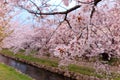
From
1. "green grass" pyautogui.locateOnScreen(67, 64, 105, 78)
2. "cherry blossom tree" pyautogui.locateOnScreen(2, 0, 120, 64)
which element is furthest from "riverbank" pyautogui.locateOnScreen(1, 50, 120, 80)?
"cherry blossom tree" pyautogui.locateOnScreen(2, 0, 120, 64)

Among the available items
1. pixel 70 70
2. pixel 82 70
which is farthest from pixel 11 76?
pixel 82 70

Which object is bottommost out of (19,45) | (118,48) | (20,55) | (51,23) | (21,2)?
(20,55)

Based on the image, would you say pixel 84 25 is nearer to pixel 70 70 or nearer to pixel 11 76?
pixel 11 76

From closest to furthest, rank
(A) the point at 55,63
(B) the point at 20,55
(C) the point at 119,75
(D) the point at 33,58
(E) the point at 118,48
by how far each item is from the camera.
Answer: (E) the point at 118,48 → (C) the point at 119,75 → (A) the point at 55,63 → (D) the point at 33,58 → (B) the point at 20,55

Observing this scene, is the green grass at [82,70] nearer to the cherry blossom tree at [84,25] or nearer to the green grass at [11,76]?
the green grass at [11,76]

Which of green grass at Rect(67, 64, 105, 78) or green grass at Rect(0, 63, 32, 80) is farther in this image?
green grass at Rect(67, 64, 105, 78)

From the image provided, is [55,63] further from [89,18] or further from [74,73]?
[89,18]

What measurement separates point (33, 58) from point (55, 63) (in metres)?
5.89

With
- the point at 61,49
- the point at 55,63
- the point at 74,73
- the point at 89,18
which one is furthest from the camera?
the point at 55,63

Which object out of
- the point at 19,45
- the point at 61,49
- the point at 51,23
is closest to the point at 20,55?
the point at 19,45

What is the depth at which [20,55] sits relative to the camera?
3641cm

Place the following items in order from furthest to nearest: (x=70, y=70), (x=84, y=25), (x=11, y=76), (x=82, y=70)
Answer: (x=70, y=70) → (x=82, y=70) → (x=11, y=76) → (x=84, y=25)

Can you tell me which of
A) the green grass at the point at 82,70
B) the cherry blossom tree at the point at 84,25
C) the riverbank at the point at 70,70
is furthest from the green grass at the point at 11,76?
the cherry blossom tree at the point at 84,25

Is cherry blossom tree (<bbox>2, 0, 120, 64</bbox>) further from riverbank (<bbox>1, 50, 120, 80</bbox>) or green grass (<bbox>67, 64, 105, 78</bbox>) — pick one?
green grass (<bbox>67, 64, 105, 78</bbox>)
